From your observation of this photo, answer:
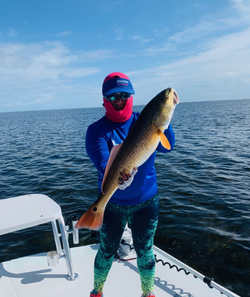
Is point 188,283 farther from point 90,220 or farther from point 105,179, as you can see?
point 105,179

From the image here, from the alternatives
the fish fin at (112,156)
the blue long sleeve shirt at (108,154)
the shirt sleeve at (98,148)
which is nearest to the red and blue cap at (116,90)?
the blue long sleeve shirt at (108,154)

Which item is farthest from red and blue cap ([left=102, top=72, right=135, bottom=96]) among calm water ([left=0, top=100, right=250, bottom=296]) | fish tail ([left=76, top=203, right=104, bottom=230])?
calm water ([left=0, top=100, right=250, bottom=296])

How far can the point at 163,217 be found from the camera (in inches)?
372

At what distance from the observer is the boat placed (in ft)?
12.5

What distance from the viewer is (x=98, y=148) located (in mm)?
3123

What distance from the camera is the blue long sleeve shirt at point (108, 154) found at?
3135 mm

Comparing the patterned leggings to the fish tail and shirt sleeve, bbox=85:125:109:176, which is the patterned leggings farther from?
shirt sleeve, bbox=85:125:109:176

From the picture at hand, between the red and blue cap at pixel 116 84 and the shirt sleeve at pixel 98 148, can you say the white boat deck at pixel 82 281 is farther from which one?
the red and blue cap at pixel 116 84

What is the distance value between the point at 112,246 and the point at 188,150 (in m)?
18.0

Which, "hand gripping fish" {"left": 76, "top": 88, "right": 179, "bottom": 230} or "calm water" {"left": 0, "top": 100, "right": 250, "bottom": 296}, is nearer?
"hand gripping fish" {"left": 76, "top": 88, "right": 179, "bottom": 230}

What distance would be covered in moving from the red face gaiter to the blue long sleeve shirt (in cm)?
7

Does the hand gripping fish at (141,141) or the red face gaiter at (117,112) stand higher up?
the red face gaiter at (117,112)

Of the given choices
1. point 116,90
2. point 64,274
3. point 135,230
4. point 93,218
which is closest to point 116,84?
point 116,90

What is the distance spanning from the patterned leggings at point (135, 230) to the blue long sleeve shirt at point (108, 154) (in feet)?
0.42
